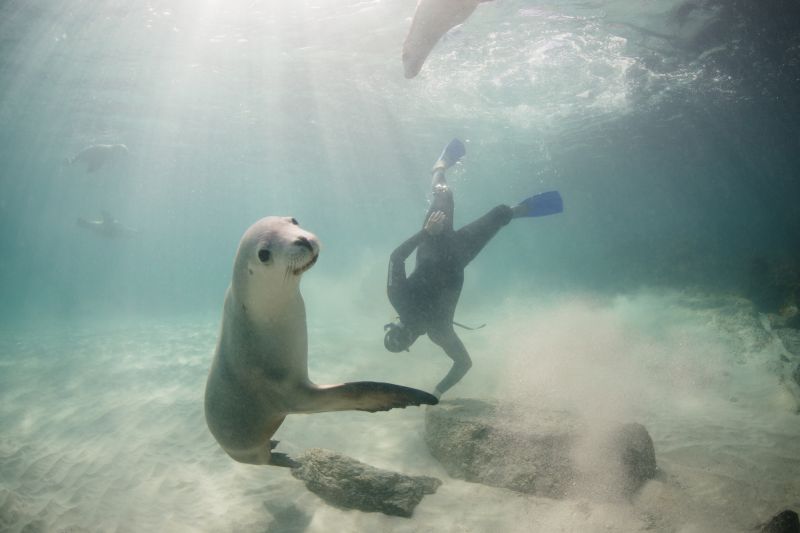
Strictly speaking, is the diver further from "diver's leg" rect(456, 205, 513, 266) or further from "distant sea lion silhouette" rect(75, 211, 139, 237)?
"distant sea lion silhouette" rect(75, 211, 139, 237)

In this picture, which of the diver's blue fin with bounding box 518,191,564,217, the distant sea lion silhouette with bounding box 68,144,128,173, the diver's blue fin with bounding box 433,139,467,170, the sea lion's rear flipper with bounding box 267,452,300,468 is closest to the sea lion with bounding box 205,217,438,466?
the sea lion's rear flipper with bounding box 267,452,300,468

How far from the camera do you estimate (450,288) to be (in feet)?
19.9

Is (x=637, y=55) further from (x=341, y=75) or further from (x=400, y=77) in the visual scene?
(x=341, y=75)

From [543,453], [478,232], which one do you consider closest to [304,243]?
[543,453]

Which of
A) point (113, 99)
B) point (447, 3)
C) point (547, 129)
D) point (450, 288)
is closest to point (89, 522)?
point (450, 288)

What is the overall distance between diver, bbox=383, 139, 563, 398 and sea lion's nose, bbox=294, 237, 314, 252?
12.9 ft

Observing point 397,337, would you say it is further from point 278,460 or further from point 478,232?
point 278,460

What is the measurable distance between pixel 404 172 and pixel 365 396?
33.7m

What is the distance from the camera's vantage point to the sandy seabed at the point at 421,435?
3.32 metres

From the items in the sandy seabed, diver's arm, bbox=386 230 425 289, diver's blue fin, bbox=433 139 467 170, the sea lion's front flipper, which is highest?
the sea lion's front flipper

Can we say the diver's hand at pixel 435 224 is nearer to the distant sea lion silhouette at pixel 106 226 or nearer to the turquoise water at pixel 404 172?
the turquoise water at pixel 404 172

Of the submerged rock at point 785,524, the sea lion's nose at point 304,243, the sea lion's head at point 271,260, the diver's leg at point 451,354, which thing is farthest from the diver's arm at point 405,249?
the submerged rock at point 785,524

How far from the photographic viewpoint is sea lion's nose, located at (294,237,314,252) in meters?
1.71

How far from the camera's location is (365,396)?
93.1 inches
